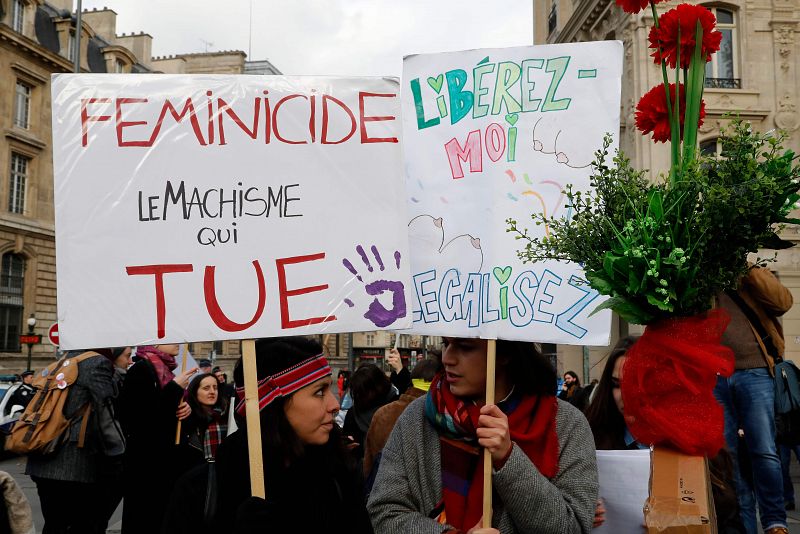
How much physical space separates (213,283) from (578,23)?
82.3 ft

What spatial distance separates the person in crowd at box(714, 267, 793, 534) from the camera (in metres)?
4.46

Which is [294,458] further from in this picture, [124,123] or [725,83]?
[725,83]

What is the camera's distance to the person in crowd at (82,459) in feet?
16.7

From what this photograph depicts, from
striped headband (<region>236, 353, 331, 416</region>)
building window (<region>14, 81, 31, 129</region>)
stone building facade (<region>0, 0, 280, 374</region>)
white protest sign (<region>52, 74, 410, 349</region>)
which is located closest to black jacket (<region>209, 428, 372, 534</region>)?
striped headband (<region>236, 353, 331, 416</region>)

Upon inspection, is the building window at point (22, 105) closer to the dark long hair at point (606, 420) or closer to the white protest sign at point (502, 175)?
the white protest sign at point (502, 175)

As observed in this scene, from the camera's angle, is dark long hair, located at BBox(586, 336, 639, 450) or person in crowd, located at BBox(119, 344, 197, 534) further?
person in crowd, located at BBox(119, 344, 197, 534)

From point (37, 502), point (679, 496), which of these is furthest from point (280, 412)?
point (37, 502)

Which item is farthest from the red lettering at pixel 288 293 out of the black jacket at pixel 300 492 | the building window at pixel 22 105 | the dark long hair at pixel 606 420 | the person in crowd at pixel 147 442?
the building window at pixel 22 105

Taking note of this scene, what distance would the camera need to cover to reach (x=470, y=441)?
259 centimetres

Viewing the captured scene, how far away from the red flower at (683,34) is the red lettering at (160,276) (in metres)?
1.84

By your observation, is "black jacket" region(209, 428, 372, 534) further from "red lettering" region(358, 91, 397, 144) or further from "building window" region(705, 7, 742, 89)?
"building window" region(705, 7, 742, 89)

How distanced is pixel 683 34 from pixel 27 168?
133ft

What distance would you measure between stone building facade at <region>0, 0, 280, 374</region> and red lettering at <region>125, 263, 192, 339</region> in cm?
3578

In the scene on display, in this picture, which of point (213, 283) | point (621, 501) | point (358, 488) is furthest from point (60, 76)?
point (621, 501)
